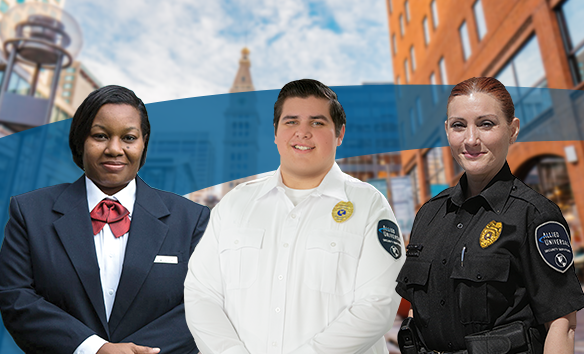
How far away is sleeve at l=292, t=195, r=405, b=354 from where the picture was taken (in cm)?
161

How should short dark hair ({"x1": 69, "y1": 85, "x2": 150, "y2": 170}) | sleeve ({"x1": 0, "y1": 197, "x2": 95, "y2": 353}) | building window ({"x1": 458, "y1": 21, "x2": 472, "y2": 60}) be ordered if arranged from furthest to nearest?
building window ({"x1": 458, "y1": 21, "x2": 472, "y2": 60}) < short dark hair ({"x1": 69, "y1": 85, "x2": 150, "y2": 170}) < sleeve ({"x1": 0, "y1": 197, "x2": 95, "y2": 353})

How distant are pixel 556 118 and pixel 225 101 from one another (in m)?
8.35

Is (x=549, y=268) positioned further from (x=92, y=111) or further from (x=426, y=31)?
(x=426, y=31)

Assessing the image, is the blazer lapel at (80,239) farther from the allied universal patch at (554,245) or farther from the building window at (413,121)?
the building window at (413,121)

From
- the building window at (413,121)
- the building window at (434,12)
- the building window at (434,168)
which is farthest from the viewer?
the building window at (413,121)

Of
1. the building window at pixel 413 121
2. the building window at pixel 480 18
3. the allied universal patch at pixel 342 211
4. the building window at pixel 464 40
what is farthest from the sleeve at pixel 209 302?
the building window at pixel 413 121

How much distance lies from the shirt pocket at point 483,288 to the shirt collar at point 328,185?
67cm

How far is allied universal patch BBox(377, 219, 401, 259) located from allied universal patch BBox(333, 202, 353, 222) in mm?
146

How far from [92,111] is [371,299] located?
1.55 m

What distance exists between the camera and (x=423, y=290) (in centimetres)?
158

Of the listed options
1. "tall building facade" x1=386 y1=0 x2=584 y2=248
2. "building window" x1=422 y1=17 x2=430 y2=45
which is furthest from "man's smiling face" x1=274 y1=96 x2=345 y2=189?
"building window" x1=422 y1=17 x2=430 y2=45

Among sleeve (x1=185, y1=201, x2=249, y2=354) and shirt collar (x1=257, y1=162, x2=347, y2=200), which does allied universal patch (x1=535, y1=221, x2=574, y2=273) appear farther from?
sleeve (x1=185, y1=201, x2=249, y2=354)

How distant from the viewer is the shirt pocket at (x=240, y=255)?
1.85 metres

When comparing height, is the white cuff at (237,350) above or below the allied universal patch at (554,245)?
below
